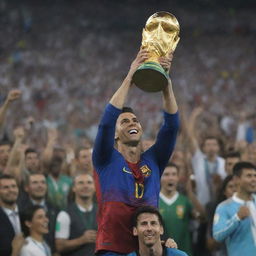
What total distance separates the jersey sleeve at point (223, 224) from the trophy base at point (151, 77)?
2.12m

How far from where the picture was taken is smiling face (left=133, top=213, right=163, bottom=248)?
18.4ft

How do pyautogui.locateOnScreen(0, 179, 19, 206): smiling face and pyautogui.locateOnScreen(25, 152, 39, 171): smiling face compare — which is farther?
pyautogui.locateOnScreen(25, 152, 39, 171): smiling face

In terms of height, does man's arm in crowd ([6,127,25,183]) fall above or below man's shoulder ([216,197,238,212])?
above

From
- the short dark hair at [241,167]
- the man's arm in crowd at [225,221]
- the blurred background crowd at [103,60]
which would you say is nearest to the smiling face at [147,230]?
the man's arm in crowd at [225,221]

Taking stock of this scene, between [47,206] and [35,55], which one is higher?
[35,55]

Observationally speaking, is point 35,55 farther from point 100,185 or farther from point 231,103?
point 100,185

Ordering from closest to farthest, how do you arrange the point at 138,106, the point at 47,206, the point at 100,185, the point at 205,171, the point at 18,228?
1. the point at 100,185
2. the point at 18,228
3. the point at 47,206
4. the point at 205,171
5. the point at 138,106

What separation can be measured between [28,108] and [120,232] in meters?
15.6

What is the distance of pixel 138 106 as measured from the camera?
22719 millimetres

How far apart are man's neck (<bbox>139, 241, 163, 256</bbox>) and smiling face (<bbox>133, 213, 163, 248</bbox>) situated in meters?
0.02

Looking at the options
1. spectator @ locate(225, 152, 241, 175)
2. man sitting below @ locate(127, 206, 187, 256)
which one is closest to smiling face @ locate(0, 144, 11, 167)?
spectator @ locate(225, 152, 241, 175)

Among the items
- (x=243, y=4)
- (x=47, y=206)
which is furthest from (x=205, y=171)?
(x=243, y=4)

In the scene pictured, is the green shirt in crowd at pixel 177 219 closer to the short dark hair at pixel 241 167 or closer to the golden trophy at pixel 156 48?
the short dark hair at pixel 241 167

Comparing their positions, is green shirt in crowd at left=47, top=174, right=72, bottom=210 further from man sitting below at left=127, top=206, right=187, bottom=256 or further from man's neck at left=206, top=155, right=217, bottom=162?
man sitting below at left=127, top=206, right=187, bottom=256
